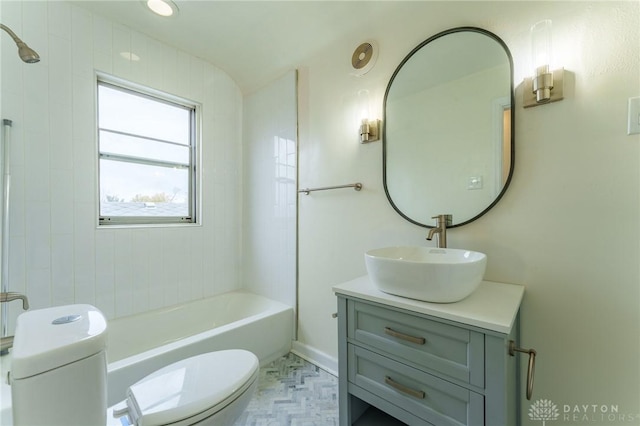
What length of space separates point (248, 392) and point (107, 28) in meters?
2.31

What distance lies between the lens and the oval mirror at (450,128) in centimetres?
117

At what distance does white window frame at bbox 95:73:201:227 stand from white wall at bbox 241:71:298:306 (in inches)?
16.6

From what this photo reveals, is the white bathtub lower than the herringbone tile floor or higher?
higher

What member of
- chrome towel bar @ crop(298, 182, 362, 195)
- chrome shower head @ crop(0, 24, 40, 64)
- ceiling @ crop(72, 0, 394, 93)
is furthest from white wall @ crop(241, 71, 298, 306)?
chrome shower head @ crop(0, 24, 40, 64)

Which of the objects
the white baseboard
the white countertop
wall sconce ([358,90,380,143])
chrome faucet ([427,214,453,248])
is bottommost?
the white baseboard

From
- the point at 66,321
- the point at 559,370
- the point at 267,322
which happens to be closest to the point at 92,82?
the point at 66,321

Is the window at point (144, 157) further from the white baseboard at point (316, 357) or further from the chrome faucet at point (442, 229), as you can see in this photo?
the chrome faucet at point (442, 229)

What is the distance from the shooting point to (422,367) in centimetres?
92

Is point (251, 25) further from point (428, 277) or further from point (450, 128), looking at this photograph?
point (428, 277)

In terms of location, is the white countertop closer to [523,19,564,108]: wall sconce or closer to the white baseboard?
[523,19,564,108]: wall sconce

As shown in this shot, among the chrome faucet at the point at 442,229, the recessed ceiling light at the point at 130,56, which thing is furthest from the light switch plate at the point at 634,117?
the recessed ceiling light at the point at 130,56

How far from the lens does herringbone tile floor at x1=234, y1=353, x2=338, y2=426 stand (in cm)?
138

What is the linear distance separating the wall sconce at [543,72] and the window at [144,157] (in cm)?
227

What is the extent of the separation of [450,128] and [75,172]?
2.19 metres
